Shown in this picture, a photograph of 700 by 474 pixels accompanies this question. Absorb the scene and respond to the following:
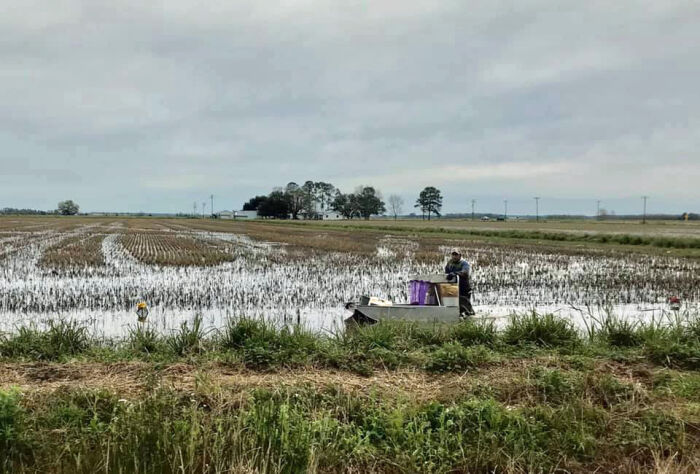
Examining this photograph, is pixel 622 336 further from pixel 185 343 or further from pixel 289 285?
pixel 289 285

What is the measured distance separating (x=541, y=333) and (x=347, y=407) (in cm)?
395

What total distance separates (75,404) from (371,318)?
17.1 feet

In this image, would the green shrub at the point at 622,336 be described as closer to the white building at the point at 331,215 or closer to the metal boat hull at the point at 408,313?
the metal boat hull at the point at 408,313

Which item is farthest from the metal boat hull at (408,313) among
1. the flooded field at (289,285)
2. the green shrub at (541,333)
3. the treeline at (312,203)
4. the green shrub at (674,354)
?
the treeline at (312,203)

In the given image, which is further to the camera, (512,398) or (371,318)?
(371,318)

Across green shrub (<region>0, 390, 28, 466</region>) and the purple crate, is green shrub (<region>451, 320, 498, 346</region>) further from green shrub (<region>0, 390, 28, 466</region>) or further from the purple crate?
green shrub (<region>0, 390, 28, 466</region>)

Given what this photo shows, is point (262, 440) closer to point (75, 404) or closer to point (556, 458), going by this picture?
point (75, 404)

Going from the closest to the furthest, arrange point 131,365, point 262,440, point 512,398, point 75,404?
1. point 262,440
2. point 75,404
3. point 512,398
4. point 131,365

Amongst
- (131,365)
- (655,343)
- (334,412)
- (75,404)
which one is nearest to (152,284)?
(131,365)

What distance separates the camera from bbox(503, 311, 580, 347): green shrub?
6887 millimetres

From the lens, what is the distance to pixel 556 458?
12.4 ft

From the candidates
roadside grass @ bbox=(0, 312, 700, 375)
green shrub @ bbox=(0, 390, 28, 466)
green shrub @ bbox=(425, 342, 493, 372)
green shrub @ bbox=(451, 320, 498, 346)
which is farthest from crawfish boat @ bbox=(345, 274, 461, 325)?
green shrub @ bbox=(0, 390, 28, 466)

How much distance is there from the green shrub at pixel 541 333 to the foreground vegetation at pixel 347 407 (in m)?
0.38

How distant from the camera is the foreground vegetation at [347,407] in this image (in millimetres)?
3666
